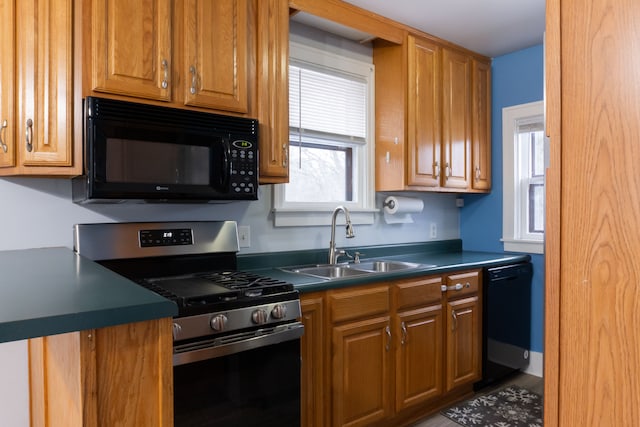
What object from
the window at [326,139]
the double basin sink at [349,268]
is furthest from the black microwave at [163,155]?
the double basin sink at [349,268]

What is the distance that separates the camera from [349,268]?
2.68 metres

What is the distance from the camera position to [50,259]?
4.97 feet

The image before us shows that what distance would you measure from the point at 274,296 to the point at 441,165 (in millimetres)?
1841

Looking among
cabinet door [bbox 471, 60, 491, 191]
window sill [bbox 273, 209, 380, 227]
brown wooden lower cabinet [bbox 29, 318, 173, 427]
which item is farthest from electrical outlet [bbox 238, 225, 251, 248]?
cabinet door [bbox 471, 60, 491, 191]

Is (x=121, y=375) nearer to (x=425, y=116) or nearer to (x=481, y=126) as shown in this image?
(x=425, y=116)

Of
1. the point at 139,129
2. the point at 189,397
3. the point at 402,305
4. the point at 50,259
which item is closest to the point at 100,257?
the point at 50,259

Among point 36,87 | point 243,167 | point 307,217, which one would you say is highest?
point 36,87

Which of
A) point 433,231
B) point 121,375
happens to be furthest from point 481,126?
point 121,375

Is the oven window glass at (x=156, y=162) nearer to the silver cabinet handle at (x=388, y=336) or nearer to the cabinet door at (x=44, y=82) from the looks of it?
the cabinet door at (x=44, y=82)

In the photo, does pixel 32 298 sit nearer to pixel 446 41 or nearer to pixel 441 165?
pixel 441 165

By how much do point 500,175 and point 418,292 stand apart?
5.22 ft

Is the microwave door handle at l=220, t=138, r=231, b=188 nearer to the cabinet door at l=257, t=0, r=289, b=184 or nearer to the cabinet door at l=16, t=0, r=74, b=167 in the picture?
the cabinet door at l=257, t=0, r=289, b=184

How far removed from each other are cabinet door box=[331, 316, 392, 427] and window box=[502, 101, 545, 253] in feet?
5.56

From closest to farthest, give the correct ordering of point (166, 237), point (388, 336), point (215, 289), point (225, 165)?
point (215, 289)
point (225, 165)
point (166, 237)
point (388, 336)
